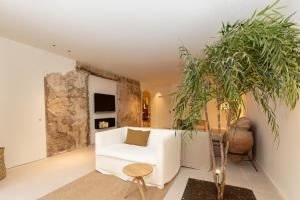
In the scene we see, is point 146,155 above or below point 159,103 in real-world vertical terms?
below

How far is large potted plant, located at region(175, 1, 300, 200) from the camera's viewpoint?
1246mm

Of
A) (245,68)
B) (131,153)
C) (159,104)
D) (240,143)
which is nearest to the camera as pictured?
(245,68)

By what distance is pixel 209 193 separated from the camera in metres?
1.86

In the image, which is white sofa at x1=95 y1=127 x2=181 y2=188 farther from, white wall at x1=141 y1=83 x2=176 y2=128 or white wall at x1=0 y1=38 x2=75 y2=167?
white wall at x1=141 y1=83 x2=176 y2=128

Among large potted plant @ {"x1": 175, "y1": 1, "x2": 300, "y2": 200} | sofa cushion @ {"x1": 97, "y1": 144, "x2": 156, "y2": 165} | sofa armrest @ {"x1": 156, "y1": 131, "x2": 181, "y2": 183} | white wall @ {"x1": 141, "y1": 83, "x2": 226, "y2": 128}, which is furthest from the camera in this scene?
white wall @ {"x1": 141, "y1": 83, "x2": 226, "y2": 128}

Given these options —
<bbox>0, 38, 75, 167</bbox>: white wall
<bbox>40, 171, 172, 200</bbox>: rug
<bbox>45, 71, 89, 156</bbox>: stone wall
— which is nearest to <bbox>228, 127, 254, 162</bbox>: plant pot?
<bbox>40, 171, 172, 200</bbox>: rug

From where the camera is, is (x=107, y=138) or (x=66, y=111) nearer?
(x=107, y=138)

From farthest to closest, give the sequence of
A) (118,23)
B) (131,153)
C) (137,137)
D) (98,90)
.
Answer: (98,90), (137,137), (131,153), (118,23)

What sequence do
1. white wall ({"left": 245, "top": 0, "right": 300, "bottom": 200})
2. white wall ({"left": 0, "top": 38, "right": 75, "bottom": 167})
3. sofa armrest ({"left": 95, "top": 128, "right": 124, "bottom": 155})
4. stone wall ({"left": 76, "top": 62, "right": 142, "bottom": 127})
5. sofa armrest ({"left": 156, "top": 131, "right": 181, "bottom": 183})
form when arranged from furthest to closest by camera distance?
stone wall ({"left": 76, "top": 62, "right": 142, "bottom": 127}) → white wall ({"left": 0, "top": 38, "right": 75, "bottom": 167}) → sofa armrest ({"left": 95, "top": 128, "right": 124, "bottom": 155}) → sofa armrest ({"left": 156, "top": 131, "right": 181, "bottom": 183}) → white wall ({"left": 245, "top": 0, "right": 300, "bottom": 200})

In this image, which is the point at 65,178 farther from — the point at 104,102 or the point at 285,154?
the point at 285,154

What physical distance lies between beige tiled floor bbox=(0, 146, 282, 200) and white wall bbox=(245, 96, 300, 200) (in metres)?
0.19

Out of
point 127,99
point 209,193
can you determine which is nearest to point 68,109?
point 127,99

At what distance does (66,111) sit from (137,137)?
2.34 meters

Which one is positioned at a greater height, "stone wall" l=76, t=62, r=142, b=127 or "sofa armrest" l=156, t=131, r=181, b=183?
"stone wall" l=76, t=62, r=142, b=127
